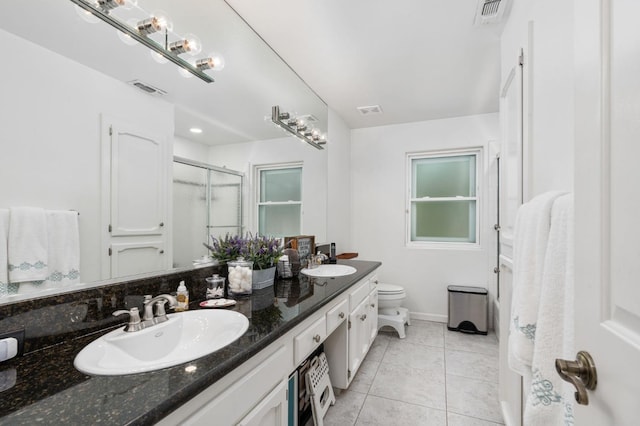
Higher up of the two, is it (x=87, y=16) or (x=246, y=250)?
(x=87, y=16)

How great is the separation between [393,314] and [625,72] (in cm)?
308

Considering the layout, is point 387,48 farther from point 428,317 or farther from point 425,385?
point 428,317

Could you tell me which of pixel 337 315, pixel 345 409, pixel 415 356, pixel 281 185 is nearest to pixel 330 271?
pixel 337 315

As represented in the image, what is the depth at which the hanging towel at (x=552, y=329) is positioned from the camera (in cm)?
77

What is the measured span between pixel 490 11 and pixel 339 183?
7.02 ft

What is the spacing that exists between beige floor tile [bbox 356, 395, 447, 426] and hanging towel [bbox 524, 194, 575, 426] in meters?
1.28

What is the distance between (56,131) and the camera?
0.99m

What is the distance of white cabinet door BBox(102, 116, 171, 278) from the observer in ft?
3.81

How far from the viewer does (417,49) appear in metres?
2.20

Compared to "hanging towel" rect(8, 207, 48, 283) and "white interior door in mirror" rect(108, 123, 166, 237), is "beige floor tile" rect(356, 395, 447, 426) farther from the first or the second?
"hanging towel" rect(8, 207, 48, 283)

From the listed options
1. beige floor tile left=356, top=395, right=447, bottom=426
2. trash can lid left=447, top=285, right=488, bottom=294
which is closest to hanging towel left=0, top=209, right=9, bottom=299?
beige floor tile left=356, top=395, right=447, bottom=426

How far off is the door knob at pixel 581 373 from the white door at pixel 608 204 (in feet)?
0.04

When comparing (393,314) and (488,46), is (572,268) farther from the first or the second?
(393,314)

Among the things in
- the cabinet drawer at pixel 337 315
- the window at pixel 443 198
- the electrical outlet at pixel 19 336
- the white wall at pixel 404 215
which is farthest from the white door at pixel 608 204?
the window at pixel 443 198
